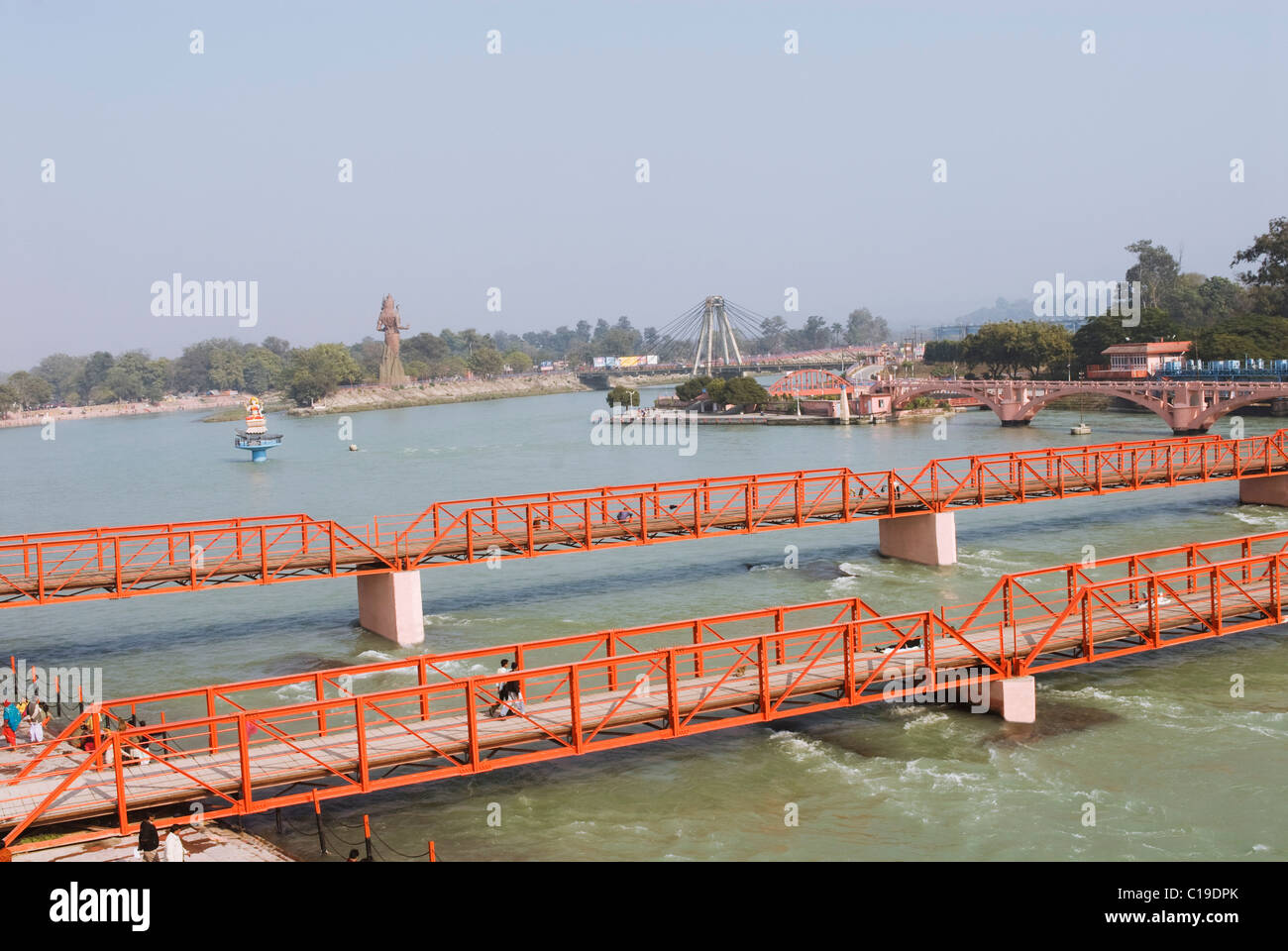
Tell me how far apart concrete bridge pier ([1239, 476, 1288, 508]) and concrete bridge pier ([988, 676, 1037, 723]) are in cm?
3563

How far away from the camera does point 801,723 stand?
26.5 m

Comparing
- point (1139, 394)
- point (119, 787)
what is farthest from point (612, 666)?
point (1139, 394)

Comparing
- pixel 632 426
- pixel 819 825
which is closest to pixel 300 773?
pixel 819 825

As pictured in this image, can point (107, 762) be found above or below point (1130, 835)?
above

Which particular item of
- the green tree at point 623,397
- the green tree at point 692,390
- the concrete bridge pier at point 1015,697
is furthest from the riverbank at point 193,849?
the green tree at point 623,397

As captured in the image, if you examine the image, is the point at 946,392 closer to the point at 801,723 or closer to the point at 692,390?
the point at 692,390

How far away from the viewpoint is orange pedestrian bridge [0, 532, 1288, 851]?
18.9m

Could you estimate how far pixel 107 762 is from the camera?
20.3 m

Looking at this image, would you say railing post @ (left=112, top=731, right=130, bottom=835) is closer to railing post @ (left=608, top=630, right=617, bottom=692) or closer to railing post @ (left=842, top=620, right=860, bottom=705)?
railing post @ (left=608, top=630, right=617, bottom=692)

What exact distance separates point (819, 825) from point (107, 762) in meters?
11.6

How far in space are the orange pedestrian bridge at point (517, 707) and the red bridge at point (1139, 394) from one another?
6899cm
